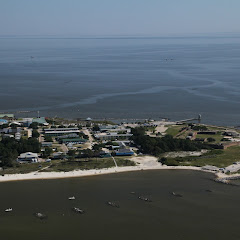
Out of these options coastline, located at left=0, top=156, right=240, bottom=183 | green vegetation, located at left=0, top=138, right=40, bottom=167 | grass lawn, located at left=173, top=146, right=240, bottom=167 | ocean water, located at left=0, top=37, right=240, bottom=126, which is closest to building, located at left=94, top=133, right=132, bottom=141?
green vegetation, located at left=0, top=138, right=40, bottom=167

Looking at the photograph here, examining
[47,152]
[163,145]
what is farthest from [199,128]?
[47,152]

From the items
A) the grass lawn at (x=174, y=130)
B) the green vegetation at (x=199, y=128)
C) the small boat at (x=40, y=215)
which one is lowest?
the small boat at (x=40, y=215)

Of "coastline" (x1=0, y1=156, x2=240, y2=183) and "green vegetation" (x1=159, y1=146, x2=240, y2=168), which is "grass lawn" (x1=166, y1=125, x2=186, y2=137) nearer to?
"green vegetation" (x1=159, y1=146, x2=240, y2=168)

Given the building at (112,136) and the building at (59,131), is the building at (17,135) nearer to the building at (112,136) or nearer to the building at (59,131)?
the building at (59,131)

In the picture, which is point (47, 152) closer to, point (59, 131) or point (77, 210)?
point (59, 131)

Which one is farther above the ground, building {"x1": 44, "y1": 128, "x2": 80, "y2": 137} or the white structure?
building {"x1": 44, "y1": 128, "x2": 80, "y2": 137}

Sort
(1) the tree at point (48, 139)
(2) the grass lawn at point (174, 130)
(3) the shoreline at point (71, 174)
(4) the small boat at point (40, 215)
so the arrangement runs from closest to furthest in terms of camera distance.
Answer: (4) the small boat at point (40, 215), (3) the shoreline at point (71, 174), (1) the tree at point (48, 139), (2) the grass lawn at point (174, 130)

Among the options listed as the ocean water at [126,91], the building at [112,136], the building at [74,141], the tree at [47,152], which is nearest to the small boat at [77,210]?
the tree at [47,152]
